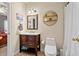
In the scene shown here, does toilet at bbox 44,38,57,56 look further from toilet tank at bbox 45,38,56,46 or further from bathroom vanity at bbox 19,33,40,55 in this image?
bathroom vanity at bbox 19,33,40,55

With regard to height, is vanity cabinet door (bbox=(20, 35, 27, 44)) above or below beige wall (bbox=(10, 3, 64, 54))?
below

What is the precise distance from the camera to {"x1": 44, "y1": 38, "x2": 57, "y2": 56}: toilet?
5.05 ft

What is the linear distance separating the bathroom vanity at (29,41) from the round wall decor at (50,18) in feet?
0.74

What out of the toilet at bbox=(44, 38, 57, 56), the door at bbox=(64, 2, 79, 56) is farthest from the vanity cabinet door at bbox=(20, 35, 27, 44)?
the door at bbox=(64, 2, 79, 56)

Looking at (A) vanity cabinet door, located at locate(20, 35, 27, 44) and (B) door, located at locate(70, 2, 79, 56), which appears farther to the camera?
(A) vanity cabinet door, located at locate(20, 35, 27, 44)

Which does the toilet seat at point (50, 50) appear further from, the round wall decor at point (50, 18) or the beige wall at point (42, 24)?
the round wall decor at point (50, 18)

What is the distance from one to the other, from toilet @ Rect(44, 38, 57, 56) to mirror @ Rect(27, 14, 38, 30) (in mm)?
250

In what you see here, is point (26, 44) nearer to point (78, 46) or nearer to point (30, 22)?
point (30, 22)

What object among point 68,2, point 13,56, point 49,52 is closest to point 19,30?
point 13,56

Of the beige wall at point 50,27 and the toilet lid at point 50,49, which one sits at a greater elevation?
the beige wall at point 50,27

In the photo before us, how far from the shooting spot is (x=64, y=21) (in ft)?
5.08

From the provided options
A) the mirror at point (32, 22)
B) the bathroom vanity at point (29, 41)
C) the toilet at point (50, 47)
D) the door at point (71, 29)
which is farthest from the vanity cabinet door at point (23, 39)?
the door at point (71, 29)

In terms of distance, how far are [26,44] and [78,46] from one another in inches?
27.4

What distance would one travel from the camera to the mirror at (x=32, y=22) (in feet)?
5.18
